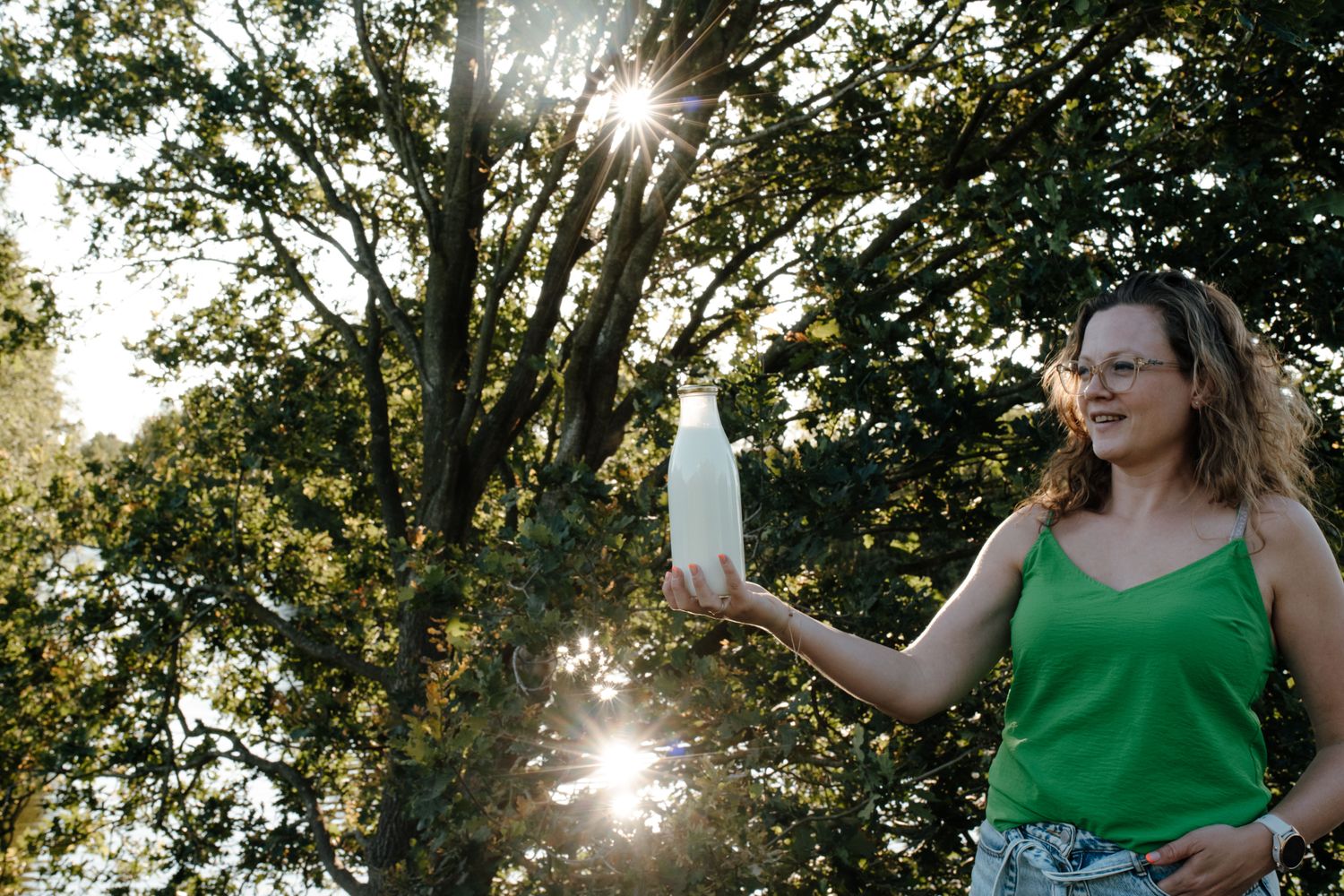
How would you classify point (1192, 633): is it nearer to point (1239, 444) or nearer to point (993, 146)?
point (1239, 444)

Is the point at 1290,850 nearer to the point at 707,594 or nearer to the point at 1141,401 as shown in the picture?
the point at 1141,401

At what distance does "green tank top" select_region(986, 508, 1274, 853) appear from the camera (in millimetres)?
1692

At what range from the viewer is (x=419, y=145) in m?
7.56

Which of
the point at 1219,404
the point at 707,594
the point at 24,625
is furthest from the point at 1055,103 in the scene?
the point at 24,625

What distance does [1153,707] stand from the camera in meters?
1.70

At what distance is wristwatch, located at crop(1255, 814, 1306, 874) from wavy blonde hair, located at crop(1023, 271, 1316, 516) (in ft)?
1.60

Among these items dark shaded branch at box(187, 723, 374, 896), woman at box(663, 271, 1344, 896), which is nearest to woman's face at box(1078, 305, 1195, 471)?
woman at box(663, 271, 1344, 896)

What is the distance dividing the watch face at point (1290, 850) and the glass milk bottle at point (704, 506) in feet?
2.96

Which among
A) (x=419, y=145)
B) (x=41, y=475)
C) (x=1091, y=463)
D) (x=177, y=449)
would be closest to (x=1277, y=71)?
(x=1091, y=463)

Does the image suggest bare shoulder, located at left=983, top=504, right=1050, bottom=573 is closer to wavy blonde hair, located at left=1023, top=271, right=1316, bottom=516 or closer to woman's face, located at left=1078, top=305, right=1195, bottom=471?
wavy blonde hair, located at left=1023, top=271, right=1316, bottom=516

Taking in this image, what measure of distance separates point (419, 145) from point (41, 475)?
7155 millimetres

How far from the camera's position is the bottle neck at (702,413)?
1.95 m

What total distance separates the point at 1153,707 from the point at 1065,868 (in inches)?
11.1

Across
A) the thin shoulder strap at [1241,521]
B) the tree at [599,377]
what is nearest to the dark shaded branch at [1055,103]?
the tree at [599,377]
